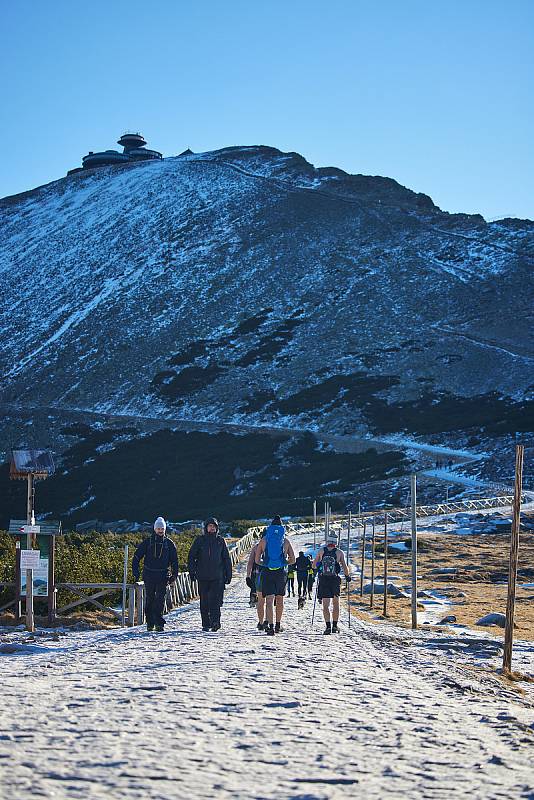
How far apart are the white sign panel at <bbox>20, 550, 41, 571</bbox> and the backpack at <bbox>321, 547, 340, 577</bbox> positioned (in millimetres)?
3608

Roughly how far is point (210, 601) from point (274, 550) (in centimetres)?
104

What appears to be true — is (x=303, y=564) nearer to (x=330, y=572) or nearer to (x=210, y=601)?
(x=330, y=572)

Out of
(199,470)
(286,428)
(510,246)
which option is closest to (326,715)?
(199,470)

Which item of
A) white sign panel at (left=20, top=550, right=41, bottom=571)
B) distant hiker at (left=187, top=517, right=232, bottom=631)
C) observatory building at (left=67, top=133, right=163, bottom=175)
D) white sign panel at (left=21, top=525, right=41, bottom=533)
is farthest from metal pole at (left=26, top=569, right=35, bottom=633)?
observatory building at (left=67, top=133, right=163, bottom=175)

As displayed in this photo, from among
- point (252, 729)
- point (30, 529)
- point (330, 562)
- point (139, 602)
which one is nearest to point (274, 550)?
point (330, 562)

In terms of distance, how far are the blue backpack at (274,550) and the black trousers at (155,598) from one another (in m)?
1.27

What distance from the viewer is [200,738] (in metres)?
5.27

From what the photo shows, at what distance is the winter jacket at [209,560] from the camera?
41.6 feet

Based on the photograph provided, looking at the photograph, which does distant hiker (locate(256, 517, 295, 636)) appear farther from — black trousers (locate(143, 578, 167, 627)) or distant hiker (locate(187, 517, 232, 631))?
black trousers (locate(143, 578, 167, 627))

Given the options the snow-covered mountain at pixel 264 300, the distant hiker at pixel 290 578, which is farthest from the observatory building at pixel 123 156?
the distant hiker at pixel 290 578

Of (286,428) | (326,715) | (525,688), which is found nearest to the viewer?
(326,715)

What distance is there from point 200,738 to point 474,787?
140 cm

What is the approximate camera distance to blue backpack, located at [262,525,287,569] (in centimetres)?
1260

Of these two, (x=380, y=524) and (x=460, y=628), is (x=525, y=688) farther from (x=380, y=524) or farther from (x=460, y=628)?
(x=380, y=524)
